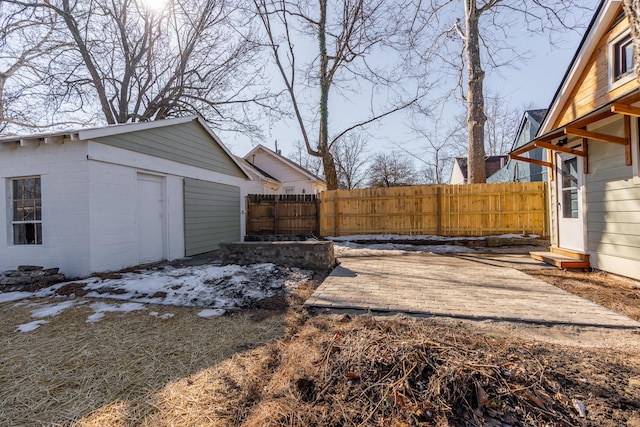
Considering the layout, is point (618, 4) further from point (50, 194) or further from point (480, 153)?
point (50, 194)

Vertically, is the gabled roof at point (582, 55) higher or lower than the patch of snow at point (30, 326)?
higher

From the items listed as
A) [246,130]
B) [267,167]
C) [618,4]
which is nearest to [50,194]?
[246,130]

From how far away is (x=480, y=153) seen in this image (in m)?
10.3

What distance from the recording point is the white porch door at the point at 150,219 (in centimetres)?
682

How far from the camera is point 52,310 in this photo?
4016 millimetres

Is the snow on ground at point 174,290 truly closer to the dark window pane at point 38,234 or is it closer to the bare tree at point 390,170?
the dark window pane at point 38,234

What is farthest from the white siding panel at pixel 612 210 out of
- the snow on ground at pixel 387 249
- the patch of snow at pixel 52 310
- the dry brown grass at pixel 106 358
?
the patch of snow at pixel 52 310

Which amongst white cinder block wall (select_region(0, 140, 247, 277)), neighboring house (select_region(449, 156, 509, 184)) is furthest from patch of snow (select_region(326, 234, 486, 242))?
neighboring house (select_region(449, 156, 509, 184))

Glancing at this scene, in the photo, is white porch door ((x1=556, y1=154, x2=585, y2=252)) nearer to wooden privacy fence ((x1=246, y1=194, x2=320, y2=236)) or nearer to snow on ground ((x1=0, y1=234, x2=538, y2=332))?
snow on ground ((x1=0, y1=234, x2=538, y2=332))

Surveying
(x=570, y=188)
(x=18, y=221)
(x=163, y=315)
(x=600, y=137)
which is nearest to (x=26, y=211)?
(x=18, y=221)

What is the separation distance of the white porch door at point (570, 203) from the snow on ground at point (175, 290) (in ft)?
19.0

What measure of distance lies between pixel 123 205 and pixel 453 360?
22.6 ft

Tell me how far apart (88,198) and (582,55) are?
1028 centimetres

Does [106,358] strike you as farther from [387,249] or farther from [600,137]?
[387,249]
